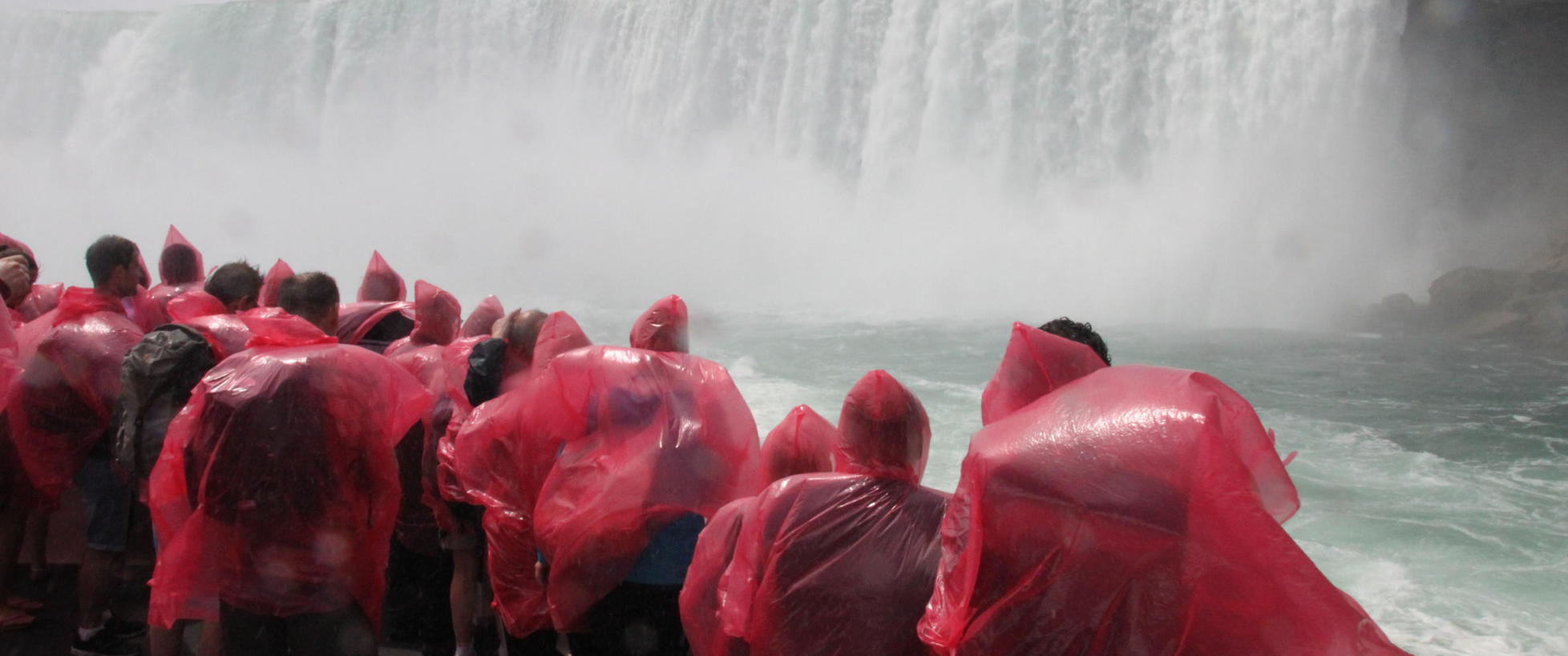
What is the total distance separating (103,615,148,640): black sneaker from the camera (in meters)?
2.90

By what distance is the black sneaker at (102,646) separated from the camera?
112 inches

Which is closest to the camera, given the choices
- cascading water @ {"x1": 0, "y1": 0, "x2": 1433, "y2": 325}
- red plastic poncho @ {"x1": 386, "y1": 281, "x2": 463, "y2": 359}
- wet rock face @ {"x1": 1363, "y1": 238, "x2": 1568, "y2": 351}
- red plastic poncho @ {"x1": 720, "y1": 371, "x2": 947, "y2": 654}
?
red plastic poncho @ {"x1": 720, "y1": 371, "x2": 947, "y2": 654}

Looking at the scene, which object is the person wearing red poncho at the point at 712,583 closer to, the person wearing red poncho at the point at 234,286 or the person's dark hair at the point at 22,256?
the person wearing red poncho at the point at 234,286

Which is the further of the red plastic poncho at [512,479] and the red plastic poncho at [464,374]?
the red plastic poncho at [464,374]

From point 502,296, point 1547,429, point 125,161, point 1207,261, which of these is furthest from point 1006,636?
point 125,161

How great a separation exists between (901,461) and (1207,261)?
1891 cm

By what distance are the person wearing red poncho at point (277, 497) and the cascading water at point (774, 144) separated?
16321 mm

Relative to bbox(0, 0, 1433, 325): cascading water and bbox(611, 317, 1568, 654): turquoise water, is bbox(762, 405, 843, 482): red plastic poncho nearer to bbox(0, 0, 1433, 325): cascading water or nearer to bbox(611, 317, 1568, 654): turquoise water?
bbox(611, 317, 1568, 654): turquoise water

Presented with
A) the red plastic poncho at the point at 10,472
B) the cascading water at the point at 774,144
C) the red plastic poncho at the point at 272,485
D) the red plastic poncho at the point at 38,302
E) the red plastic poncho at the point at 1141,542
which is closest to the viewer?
the red plastic poncho at the point at 1141,542

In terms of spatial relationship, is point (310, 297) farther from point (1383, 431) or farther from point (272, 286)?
point (1383, 431)

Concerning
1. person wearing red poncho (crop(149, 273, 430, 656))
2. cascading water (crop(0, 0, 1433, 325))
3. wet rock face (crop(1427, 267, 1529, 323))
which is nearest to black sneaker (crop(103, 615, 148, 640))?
person wearing red poncho (crop(149, 273, 430, 656))

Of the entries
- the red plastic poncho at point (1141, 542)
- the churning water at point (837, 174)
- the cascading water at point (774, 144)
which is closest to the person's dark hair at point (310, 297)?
the red plastic poncho at point (1141, 542)

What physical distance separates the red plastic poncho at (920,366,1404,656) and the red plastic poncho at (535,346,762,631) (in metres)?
0.83

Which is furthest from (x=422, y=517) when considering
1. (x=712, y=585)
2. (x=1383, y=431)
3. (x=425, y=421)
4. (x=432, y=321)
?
(x=1383, y=431)
